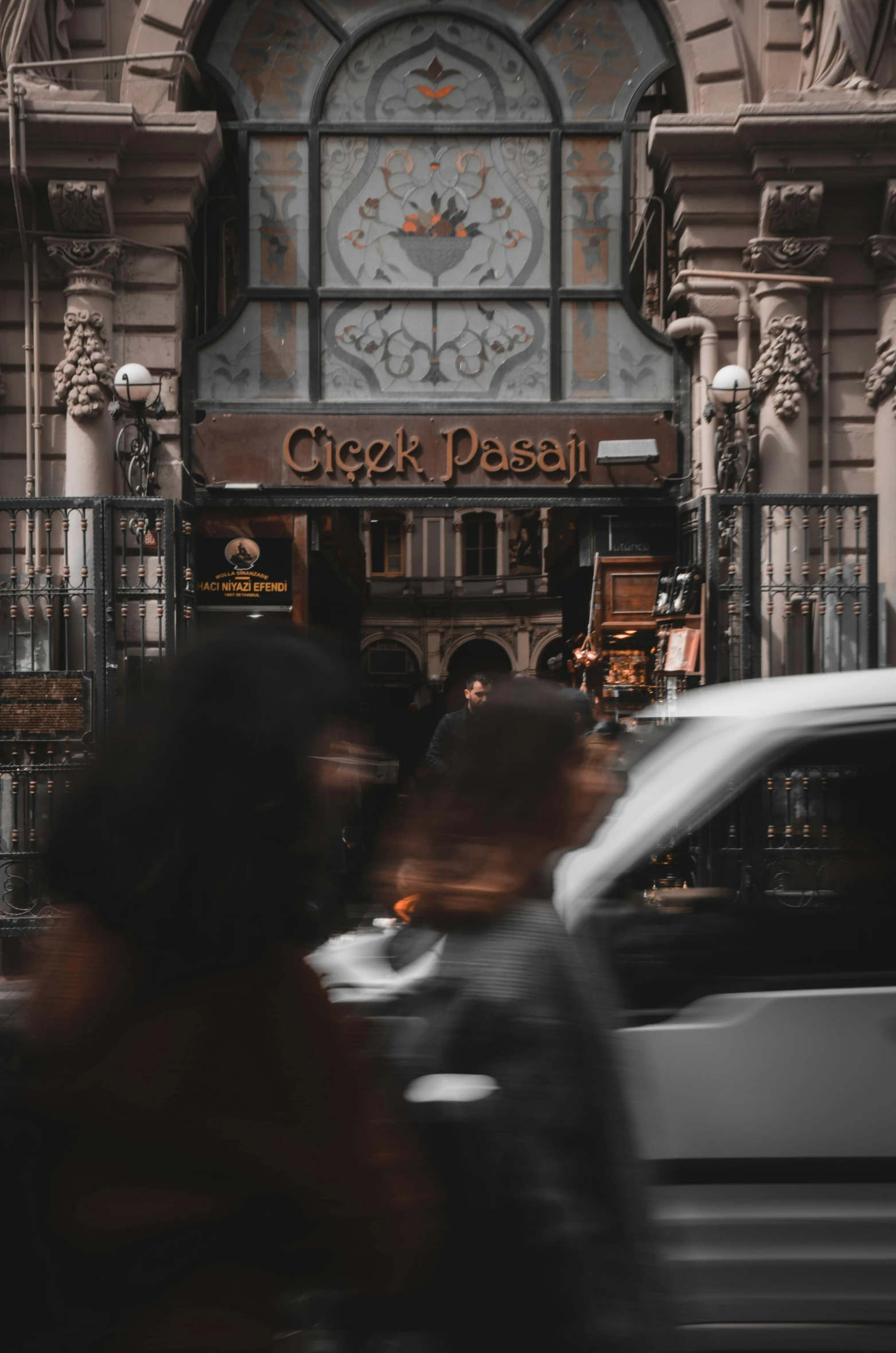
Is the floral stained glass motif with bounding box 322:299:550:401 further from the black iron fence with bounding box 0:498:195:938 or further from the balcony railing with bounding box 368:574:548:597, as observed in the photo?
the balcony railing with bounding box 368:574:548:597

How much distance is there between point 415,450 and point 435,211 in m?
2.12

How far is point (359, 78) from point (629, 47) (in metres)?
2.33

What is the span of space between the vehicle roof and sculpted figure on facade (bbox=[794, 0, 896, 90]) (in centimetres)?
873

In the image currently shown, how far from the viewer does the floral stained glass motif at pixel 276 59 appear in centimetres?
1126

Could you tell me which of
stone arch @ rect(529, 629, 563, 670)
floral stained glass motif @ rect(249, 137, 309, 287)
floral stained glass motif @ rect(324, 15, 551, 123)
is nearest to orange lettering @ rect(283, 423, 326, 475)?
floral stained glass motif @ rect(249, 137, 309, 287)

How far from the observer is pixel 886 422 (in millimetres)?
10875

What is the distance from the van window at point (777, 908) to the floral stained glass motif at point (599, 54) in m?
9.39

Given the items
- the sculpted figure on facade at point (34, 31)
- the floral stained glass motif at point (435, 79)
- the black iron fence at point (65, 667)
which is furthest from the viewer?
the floral stained glass motif at point (435, 79)

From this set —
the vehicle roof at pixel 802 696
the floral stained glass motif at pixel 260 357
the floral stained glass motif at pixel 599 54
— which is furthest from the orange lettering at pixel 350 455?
the vehicle roof at pixel 802 696

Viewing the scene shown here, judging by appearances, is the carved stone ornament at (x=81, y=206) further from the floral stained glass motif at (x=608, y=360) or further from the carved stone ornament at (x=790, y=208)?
the carved stone ornament at (x=790, y=208)

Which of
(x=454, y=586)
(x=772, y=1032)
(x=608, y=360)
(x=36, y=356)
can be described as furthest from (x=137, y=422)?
(x=454, y=586)

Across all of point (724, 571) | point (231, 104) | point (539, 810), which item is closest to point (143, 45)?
point (231, 104)

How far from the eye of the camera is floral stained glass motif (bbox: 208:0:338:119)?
11258 mm

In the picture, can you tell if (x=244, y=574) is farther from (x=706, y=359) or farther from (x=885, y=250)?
(x=885, y=250)
